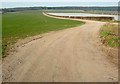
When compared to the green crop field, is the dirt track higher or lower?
higher

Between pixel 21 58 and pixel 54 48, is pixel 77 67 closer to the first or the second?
pixel 21 58

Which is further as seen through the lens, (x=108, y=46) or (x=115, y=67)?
(x=108, y=46)

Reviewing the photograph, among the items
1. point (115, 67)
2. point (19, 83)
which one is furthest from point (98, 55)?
point (19, 83)

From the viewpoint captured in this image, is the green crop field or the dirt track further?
the green crop field

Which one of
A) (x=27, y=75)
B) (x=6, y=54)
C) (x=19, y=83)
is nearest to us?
(x=19, y=83)

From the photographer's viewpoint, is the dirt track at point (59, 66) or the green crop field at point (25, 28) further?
the green crop field at point (25, 28)

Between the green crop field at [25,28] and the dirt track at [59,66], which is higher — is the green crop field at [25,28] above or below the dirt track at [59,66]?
below

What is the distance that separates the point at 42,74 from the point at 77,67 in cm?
210

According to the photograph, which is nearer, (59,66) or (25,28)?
(59,66)

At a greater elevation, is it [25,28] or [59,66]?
[59,66]

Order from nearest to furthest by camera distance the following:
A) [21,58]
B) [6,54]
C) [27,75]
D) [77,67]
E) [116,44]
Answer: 1. [27,75]
2. [77,67]
3. [21,58]
4. [6,54]
5. [116,44]

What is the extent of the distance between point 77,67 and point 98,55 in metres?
3.63

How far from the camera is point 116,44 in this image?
70.0 feet

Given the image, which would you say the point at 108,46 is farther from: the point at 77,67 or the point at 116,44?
the point at 77,67
